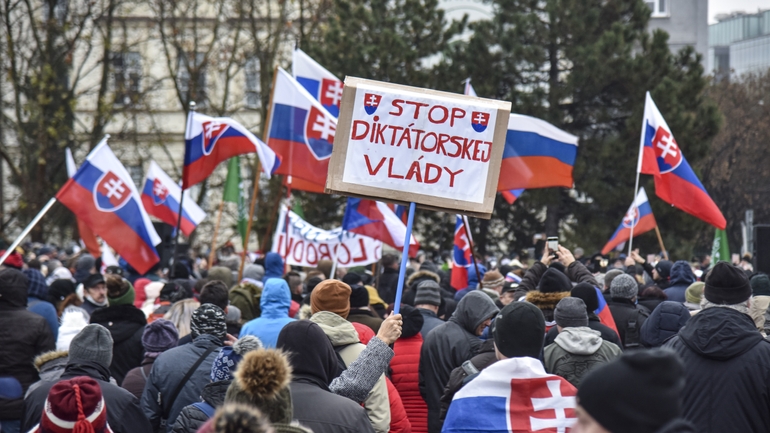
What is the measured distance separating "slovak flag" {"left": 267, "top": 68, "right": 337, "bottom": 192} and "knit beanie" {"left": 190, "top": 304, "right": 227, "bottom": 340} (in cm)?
708

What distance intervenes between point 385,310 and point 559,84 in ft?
58.0

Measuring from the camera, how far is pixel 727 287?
186 inches

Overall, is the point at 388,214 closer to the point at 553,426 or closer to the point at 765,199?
the point at 553,426

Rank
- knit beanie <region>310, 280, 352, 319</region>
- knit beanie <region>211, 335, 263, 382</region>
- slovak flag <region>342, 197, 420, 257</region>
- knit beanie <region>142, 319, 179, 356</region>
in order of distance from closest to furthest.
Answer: knit beanie <region>211, 335, 263, 382</region> → knit beanie <region>310, 280, 352, 319</region> → knit beanie <region>142, 319, 179, 356</region> → slovak flag <region>342, 197, 420, 257</region>

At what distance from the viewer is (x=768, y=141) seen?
43406 mm

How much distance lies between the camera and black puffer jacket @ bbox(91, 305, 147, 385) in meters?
6.92

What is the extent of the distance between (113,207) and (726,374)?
25.7ft

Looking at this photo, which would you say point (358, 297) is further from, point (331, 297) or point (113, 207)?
point (113, 207)

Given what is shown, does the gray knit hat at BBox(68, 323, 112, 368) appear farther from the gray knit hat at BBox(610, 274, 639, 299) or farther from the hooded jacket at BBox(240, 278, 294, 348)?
the gray knit hat at BBox(610, 274, 639, 299)

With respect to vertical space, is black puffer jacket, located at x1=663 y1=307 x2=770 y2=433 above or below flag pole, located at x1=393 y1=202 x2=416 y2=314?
below

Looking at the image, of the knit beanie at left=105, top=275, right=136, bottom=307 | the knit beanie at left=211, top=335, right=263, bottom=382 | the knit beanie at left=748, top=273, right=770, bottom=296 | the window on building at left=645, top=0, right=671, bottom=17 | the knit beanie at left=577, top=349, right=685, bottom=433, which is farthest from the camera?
the window on building at left=645, top=0, right=671, bottom=17

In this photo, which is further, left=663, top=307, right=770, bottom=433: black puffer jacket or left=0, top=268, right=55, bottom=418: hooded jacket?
left=0, top=268, right=55, bottom=418: hooded jacket

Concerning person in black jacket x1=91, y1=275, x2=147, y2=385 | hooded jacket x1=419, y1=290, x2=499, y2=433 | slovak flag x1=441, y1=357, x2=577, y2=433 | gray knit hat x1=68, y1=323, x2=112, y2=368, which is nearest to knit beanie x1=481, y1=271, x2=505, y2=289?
hooded jacket x1=419, y1=290, x2=499, y2=433

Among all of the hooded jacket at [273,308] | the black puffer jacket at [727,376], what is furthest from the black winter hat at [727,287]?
the hooded jacket at [273,308]
